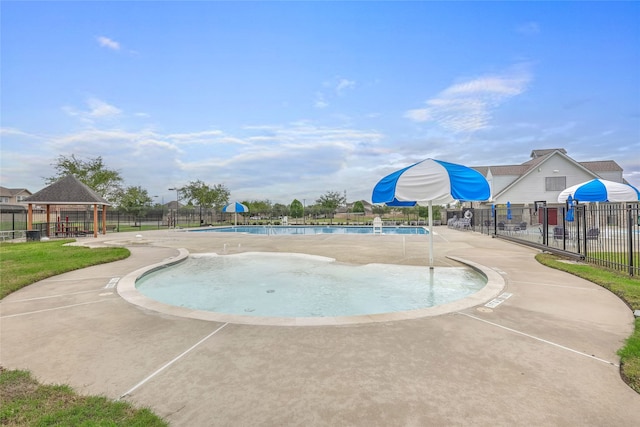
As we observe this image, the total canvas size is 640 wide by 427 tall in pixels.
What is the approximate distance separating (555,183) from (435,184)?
32497 millimetres

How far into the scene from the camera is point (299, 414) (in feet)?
6.61

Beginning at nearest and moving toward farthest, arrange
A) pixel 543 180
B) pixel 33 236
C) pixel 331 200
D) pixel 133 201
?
pixel 33 236
pixel 543 180
pixel 133 201
pixel 331 200

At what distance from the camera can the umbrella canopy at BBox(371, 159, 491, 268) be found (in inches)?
247

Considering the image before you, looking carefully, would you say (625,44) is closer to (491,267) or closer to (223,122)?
(491,267)

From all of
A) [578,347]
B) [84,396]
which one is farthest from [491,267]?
[84,396]

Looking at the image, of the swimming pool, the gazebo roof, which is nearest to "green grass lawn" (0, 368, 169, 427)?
the swimming pool

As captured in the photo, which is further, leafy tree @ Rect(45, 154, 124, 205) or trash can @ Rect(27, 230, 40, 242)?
leafy tree @ Rect(45, 154, 124, 205)

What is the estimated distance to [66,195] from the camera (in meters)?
19.4

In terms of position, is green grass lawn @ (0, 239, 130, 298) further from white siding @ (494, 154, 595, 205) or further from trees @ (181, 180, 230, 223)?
white siding @ (494, 154, 595, 205)

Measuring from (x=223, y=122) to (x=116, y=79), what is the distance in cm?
768

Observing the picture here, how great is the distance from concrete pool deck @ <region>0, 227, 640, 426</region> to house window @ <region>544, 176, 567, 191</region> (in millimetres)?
32473

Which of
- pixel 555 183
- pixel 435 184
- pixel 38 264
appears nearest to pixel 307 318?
pixel 435 184

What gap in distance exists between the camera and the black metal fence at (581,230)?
8.12 m

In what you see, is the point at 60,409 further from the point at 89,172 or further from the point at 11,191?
the point at 11,191
